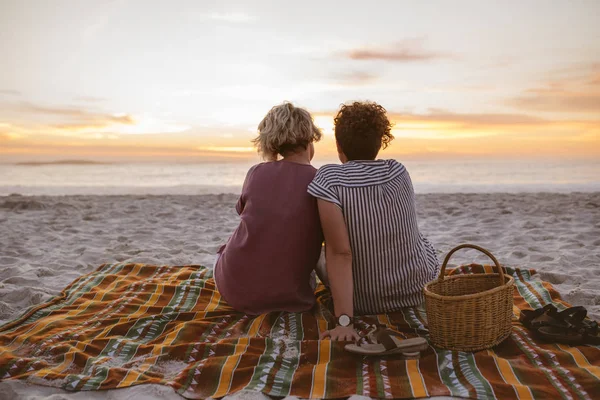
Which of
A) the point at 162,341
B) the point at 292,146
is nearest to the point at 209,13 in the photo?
the point at 292,146

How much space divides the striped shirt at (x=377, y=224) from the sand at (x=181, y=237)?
1002 millimetres

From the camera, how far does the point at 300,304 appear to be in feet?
10.2

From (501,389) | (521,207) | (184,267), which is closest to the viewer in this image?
(501,389)

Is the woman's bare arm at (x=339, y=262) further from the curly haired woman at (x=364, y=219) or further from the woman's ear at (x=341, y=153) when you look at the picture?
the woman's ear at (x=341, y=153)

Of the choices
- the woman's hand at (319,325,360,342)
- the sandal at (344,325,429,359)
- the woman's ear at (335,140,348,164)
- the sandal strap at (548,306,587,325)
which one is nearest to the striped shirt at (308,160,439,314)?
the woman's ear at (335,140,348,164)

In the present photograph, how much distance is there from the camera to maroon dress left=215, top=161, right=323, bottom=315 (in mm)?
2875

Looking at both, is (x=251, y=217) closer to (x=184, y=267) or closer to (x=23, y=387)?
(x=23, y=387)

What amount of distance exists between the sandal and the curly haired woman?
19 cm

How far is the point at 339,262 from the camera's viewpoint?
266 cm

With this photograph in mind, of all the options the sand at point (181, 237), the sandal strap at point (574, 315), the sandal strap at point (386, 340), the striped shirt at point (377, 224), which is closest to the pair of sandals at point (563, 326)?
the sandal strap at point (574, 315)

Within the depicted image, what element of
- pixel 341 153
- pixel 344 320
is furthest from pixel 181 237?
pixel 344 320

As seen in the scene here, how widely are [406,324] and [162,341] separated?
4.82ft

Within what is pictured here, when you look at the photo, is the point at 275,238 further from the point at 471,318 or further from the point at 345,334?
the point at 471,318

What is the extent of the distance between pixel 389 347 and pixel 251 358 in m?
0.71
